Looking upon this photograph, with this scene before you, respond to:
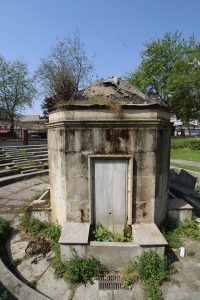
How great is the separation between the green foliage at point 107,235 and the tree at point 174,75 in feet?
92.6

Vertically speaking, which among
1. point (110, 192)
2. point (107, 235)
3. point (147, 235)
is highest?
point (110, 192)

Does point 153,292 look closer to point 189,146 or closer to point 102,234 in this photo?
point 102,234

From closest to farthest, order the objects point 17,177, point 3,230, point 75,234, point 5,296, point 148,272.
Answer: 1. point 5,296
2. point 148,272
3. point 75,234
4. point 3,230
5. point 17,177

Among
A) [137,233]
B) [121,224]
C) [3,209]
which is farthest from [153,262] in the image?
[3,209]

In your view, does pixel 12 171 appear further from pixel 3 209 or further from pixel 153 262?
pixel 153 262

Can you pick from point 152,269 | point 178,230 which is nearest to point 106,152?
point 152,269

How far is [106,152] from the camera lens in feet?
18.9

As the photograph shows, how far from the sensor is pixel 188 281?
4.85 m

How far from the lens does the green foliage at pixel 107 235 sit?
572cm

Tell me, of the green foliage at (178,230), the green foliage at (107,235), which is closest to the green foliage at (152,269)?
the green foliage at (107,235)

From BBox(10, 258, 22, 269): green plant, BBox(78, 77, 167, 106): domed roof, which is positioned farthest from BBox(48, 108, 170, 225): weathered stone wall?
BBox(10, 258, 22, 269): green plant

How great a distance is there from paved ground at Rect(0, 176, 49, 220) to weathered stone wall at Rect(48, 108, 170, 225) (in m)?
3.29

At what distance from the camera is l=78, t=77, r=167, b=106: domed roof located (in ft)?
21.1

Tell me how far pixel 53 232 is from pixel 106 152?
275 centimetres
